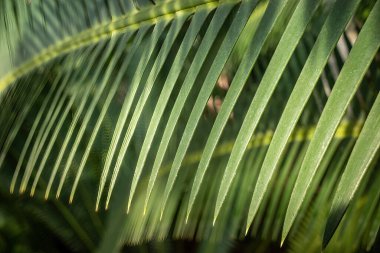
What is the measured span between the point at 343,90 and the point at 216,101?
0.73m

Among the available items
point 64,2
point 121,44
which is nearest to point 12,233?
point 64,2

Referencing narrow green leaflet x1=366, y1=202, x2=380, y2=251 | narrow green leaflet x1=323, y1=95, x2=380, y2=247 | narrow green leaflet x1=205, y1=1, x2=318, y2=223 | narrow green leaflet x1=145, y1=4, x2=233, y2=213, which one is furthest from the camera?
narrow green leaflet x1=366, y1=202, x2=380, y2=251

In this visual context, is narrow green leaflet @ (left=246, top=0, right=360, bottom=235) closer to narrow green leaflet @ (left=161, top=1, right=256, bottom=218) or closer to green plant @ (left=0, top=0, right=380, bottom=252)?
green plant @ (left=0, top=0, right=380, bottom=252)

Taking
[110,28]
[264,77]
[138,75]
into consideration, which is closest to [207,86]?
[264,77]

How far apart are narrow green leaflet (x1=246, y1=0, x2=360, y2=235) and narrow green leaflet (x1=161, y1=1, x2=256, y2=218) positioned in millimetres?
102

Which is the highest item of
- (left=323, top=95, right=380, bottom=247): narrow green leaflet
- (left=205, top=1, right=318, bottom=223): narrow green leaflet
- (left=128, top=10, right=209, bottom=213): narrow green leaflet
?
(left=128, top=10, right=209, bottom=213): narrow green leaflet

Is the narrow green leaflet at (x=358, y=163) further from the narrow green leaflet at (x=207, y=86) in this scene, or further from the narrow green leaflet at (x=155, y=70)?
the narrow green leaflet at (x=155, y=70)

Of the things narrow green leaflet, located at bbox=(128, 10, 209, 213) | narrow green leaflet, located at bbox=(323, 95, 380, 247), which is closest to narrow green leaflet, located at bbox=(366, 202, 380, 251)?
narrow green leaflet, located at bbox=(128, 10, 209, 213)

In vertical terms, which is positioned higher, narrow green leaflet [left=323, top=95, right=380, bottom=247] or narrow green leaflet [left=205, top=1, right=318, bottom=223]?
narrow green leaflet [left=205, top=1, right=318, bottom=223]

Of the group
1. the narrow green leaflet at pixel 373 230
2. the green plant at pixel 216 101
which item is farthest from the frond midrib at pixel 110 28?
the narrow green leaflet at pixel 373 230

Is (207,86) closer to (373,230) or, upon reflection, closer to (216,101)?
(373,230)

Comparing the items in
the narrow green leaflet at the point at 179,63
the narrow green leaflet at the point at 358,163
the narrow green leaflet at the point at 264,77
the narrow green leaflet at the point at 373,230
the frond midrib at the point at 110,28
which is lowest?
the narrow green leaflet at the point at 358,163

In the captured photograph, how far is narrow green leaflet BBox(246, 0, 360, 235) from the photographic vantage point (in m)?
0.46

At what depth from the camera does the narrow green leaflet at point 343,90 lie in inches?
16.5
